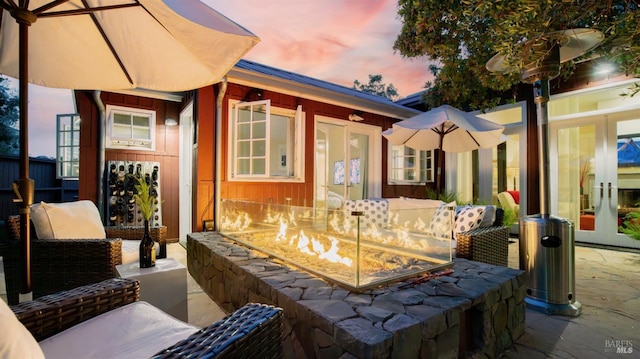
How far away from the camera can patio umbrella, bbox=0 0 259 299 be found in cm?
148

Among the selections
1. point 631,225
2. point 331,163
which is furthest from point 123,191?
point 631,225

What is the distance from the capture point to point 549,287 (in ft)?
8.16

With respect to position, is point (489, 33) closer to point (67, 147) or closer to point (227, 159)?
point (227, 159)

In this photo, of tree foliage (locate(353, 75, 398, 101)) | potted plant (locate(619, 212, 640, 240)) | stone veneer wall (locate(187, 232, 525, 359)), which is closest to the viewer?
stone veneer wall (locate(187, 232, 525, 359))

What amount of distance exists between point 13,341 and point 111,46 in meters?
2.15

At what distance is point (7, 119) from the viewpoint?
1109cm

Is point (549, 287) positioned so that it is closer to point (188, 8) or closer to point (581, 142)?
point (188, 8)

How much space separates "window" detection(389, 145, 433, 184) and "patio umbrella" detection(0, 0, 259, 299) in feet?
16.6

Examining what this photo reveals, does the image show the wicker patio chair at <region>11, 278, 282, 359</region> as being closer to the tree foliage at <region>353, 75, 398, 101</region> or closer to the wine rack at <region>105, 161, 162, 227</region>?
the wine rack at <region>105, 161, 162, 227</region>

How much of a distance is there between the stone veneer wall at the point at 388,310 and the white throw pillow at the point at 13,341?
3.34ft

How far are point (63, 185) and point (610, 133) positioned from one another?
1182cm

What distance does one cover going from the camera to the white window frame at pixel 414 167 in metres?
6.50

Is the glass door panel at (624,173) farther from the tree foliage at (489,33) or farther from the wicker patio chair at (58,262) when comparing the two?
the wicker patio chair at (58,262)

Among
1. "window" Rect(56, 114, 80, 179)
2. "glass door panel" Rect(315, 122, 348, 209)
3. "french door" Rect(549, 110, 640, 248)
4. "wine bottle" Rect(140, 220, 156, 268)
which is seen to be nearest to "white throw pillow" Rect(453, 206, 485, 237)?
"wine bottle" Rect(140, 220, 156, 268)
